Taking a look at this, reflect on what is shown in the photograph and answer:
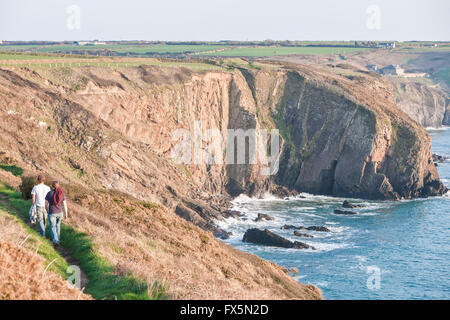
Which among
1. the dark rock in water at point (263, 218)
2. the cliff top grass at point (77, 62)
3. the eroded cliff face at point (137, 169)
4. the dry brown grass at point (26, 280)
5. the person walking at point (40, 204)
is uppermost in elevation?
the cliff top grass at point (77, 62)

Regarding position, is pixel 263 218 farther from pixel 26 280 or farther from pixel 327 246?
pixel 26 280

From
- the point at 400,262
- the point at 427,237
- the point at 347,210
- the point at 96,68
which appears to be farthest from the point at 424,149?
the point at 96,68

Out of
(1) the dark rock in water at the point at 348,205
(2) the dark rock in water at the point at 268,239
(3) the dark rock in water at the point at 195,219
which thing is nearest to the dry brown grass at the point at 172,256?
(2) the dark rock in water at the point at 268,239

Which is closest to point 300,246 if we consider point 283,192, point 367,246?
point 367,246
